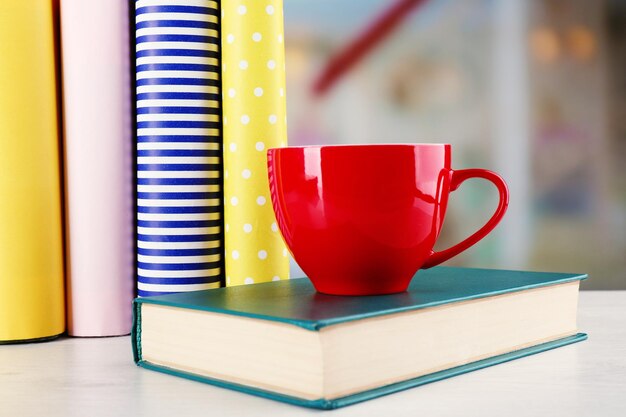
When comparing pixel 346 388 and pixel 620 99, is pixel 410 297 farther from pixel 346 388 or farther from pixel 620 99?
pixel 620 99

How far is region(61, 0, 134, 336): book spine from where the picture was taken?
21.1 inches

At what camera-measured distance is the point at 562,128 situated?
1104 millimetres

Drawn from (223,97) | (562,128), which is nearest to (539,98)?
(562,128)

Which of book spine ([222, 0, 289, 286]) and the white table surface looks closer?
the white table surface

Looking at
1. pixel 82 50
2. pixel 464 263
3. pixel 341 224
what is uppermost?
pixel 82 50

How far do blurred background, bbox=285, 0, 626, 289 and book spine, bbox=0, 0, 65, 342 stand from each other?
22.0 inches

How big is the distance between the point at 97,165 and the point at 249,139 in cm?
10

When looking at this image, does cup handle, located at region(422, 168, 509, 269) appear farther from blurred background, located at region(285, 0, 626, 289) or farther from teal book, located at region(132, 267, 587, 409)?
blurred background, located at region(285, 0, 626, 289)

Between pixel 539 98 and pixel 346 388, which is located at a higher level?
pixel 539 98

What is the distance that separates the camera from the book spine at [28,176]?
1.68ft

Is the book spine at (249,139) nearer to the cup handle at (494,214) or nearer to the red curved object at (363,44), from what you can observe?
the cup handle at (494,214)

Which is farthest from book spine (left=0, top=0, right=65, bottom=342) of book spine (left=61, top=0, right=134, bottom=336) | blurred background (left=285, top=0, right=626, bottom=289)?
blurred background (left=285, top=0, right=626, bottom=289)

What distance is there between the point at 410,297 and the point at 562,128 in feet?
2.48

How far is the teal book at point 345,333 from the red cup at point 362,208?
17mm
